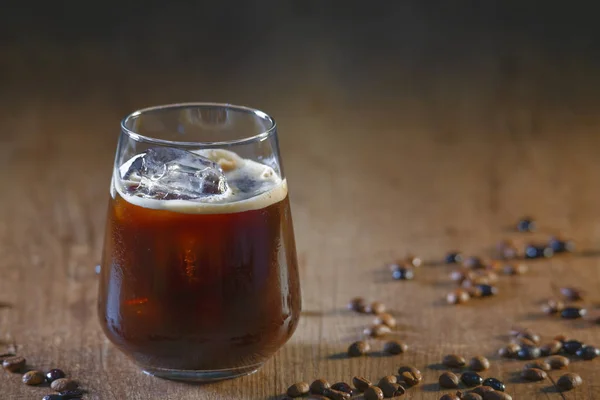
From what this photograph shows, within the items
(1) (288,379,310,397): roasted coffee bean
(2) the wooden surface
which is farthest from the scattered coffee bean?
(1) (288,379,310,397): roasted coffee bean

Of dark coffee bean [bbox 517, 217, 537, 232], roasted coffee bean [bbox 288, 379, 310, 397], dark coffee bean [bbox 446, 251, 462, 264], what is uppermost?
dark coffee bean [bbox 517, 217, 537, 232]

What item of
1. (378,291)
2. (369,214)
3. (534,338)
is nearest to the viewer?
(534,338)

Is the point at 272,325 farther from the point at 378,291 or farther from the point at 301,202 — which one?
the point at 301,202

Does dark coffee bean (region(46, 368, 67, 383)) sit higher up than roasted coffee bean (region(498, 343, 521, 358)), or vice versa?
dark coffee bean (region(46, 368, 67, 383))

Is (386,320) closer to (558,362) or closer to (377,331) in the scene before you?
(377,331)

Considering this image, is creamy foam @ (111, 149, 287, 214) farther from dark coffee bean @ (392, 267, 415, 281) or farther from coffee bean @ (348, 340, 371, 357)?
dark coffee bean @ (392, 267, 415, 281)

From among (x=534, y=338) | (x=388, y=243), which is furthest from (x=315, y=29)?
(x=534, y=338)

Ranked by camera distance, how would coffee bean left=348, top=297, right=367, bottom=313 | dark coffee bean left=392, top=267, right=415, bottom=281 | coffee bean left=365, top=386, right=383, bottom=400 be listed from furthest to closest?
dark coffee bean left=392, top=267, right=415, bottom=281, coffee bean left=348, top=297, right=367, bottom=313, coffee bean left=365, top=386, right=383, bottom=400
